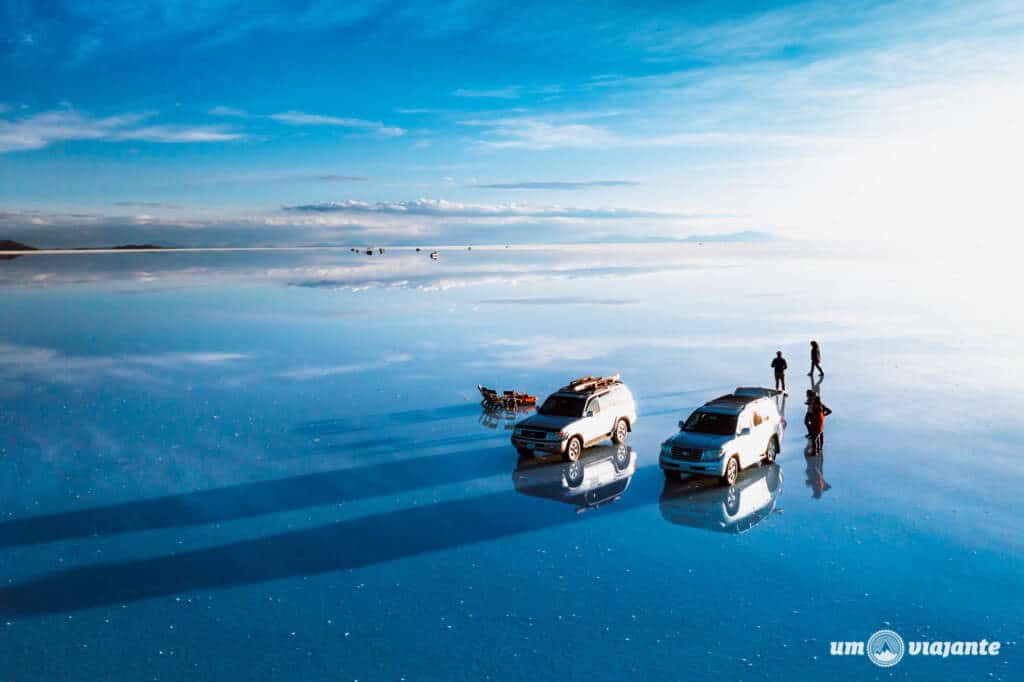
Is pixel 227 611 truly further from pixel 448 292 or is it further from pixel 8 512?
pixel 448 292

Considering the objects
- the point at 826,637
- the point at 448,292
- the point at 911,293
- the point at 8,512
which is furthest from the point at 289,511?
the point at 911,293

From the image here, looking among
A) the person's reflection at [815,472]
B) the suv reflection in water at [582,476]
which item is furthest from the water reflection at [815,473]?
the suv reflection in water at [582,476]

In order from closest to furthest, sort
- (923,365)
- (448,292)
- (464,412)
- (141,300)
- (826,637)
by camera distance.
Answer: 1. (826,637)
2. (464,412)
3. (923,365)
4. (141,300)
5. (448,292)

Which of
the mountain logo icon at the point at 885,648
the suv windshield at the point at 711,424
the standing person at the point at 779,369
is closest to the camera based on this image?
the mountain logo icon at the point at 885,648

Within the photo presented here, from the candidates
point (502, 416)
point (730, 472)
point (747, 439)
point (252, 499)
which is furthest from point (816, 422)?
point (252, 499)

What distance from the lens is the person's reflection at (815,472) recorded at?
16.9 m

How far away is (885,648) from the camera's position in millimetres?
10773

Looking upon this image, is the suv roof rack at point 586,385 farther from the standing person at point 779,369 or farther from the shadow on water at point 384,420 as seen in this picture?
the standing person at point 779,369

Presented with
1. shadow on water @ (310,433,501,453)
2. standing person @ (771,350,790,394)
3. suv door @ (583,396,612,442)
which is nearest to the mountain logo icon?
suv door @ (583,396,612,442)

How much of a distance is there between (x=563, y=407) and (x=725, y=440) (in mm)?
4590

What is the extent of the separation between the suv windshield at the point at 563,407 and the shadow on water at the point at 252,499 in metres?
1.79

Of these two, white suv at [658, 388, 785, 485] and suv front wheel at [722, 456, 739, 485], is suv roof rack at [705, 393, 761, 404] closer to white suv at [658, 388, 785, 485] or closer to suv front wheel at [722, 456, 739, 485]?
white suv at [658, 388, 785, 485]

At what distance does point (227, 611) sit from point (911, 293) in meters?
58.2

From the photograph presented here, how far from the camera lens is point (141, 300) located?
56844 millimetres
